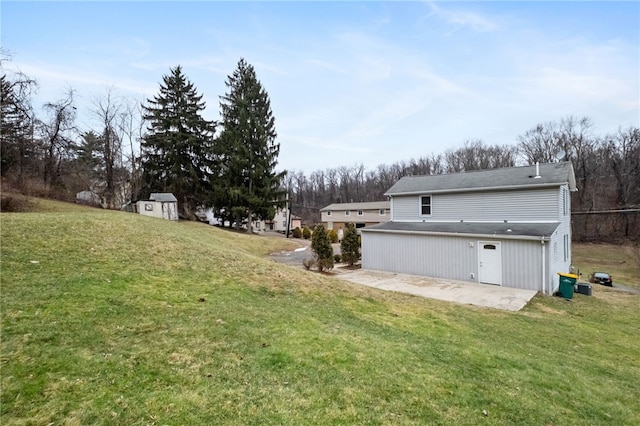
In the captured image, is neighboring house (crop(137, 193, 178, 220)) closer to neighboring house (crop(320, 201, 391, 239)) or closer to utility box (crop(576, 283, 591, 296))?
neighboring house (crop(320, 201, 391, 239))

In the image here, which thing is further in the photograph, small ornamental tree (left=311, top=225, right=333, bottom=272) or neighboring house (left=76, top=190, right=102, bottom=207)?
neighboring house (left=76, top=190, right=102, bottom=207)

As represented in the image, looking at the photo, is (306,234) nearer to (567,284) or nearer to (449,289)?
(449,289)

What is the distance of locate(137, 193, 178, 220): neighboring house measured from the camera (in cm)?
2572

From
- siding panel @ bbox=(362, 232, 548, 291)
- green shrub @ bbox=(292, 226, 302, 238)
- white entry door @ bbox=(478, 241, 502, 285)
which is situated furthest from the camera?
green shrub @ bbox=(292, 226, 302, 238)

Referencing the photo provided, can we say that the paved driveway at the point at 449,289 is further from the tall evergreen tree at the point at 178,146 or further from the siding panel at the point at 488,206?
the tall evergreen tree at the point at 178,146

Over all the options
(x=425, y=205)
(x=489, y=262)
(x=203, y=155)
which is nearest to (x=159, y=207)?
(x=203, y=155)

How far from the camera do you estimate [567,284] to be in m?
12.2

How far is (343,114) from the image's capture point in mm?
24688

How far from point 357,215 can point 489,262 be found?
2600 cm

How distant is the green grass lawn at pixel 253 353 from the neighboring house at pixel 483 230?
448 cm

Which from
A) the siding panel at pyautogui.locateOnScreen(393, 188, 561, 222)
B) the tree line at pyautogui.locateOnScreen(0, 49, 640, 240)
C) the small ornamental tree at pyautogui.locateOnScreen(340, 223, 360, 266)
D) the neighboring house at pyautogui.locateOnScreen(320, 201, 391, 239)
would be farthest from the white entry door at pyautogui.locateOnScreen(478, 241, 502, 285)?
the neighboring house at pyautogui.locateOnScreen(320, 201, 391, 239)

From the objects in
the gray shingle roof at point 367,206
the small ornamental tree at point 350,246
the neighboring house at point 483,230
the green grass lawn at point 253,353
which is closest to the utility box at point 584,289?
the neighboring house at point 483,230

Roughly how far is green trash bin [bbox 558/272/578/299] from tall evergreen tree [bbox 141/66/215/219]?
1148 inches

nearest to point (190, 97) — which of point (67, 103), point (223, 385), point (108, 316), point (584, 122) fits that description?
point (67, 103)
